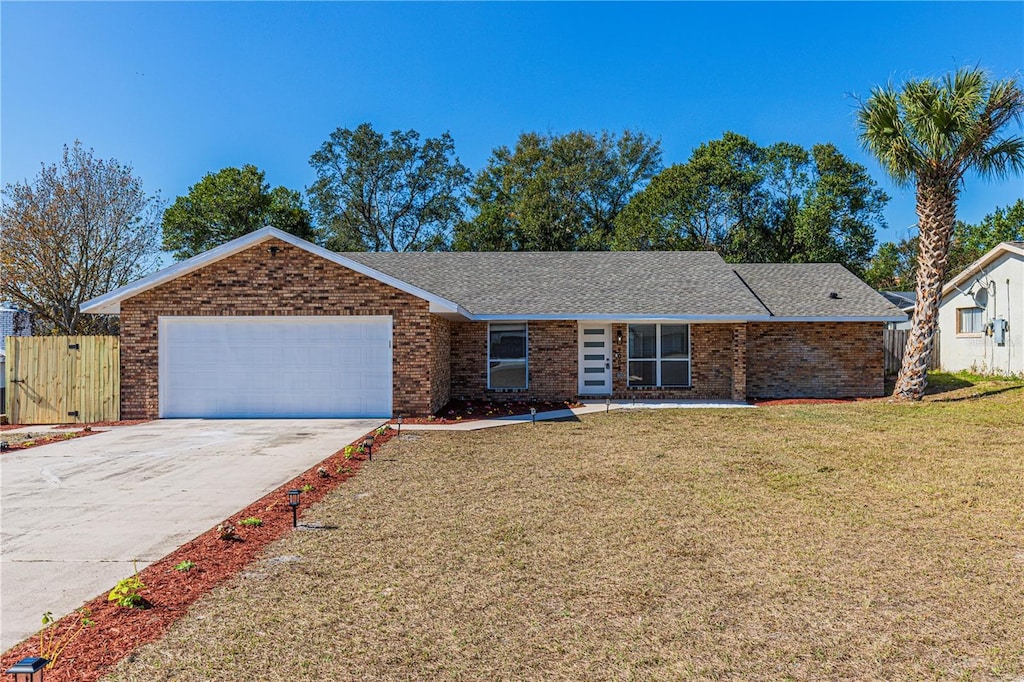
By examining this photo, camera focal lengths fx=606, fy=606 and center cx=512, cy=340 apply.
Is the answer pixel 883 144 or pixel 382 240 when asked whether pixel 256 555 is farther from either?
pixel 382 240

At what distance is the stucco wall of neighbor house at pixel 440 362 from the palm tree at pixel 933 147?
11843 mm

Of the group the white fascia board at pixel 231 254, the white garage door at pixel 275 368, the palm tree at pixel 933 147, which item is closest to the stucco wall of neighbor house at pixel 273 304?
the white fascia board at pixel 231 254

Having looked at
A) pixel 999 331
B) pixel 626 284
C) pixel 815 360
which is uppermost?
pixel 626 284

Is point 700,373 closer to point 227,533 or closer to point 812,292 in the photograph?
point 812,292

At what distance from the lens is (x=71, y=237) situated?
22594mm

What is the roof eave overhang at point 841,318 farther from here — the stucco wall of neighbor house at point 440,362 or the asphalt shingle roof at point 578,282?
the stucco wall of neighbor house at point 440,362

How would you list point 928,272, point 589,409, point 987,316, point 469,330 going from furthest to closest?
point 987,316 → point 469,330 → point 928,272 → point 589,409

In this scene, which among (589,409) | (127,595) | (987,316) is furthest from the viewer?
(987,316)

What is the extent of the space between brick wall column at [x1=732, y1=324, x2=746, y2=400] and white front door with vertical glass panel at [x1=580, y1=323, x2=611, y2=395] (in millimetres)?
3312

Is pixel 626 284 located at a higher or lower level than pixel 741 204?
lower

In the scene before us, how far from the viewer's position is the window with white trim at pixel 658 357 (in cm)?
1645

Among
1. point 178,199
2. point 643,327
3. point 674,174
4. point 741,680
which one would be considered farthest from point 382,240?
point 741,680

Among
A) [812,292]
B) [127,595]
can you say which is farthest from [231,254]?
[812,292]

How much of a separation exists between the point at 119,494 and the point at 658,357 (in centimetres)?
1281
